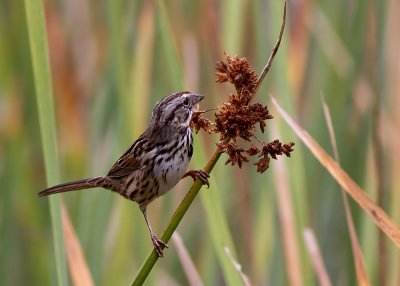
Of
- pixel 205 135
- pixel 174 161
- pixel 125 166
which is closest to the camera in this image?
pixel 174 161

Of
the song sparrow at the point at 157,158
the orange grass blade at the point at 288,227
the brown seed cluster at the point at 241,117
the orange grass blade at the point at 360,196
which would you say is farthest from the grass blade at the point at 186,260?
the brown seed cluster at the point at 241,117

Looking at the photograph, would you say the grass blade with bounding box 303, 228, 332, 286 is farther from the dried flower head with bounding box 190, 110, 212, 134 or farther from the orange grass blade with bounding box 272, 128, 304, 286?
the dried flower head with bounding box 190, 110, 212, 134

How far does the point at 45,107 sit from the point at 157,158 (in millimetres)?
755

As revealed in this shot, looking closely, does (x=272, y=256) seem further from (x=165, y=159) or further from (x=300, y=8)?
(x=300, y=8)

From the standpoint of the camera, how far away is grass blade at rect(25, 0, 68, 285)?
1.87 metres

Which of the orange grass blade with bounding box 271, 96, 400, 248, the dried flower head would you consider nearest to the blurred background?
the orange grass blade with bounding box 271, 96, 400, 248

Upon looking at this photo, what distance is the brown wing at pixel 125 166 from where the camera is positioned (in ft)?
9.04

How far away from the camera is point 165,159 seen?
2.59m

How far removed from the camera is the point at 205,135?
12.3 feet

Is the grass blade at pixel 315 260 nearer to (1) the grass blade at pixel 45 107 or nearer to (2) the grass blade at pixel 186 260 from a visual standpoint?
(2) the grass blade at pixel 186 260

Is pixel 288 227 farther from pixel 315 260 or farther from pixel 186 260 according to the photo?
pixel 186 260

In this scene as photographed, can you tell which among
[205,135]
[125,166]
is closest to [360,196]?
[125,166]

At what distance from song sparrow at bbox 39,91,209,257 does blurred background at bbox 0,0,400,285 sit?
0.07 metres

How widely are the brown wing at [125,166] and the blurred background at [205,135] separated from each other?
0.07 metres
